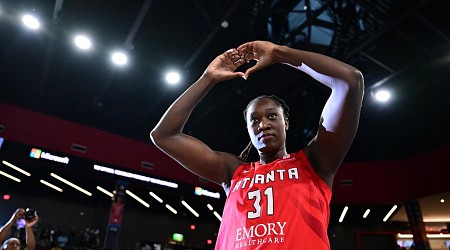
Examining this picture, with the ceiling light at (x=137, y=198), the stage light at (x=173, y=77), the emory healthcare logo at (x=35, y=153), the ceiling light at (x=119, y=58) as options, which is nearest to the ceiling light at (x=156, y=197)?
the ceiling light at (x=137, y=198)

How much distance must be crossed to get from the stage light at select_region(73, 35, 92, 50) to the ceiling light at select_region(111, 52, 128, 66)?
0.56 meters

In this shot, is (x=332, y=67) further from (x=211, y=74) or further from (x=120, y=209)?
(x=120, y=209)

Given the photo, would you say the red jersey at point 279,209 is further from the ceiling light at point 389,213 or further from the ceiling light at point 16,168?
the ceiling light at point 389,213

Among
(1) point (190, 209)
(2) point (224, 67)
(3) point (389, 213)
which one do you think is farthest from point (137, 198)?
(2) point (224, 67)

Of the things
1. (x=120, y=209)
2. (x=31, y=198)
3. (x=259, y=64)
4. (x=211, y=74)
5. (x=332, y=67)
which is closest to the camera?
(x=332, y=67)

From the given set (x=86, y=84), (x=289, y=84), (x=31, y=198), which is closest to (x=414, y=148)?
(x=289, y=84)

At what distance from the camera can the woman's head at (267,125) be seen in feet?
4.63

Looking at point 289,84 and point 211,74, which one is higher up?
point 289,84

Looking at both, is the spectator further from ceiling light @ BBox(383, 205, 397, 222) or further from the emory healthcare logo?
ceiling light @ BBox(383, 205, 397, 222)

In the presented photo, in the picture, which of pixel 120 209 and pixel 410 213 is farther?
pixel 410 213

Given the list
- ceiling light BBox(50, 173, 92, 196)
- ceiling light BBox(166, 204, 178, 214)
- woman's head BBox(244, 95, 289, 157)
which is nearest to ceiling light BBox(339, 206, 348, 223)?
ceiling light BBox(166, 204, 178, 214)

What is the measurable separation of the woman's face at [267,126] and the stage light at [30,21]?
6.57 meters

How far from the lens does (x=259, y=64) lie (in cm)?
136

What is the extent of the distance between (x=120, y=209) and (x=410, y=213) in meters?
8.39
